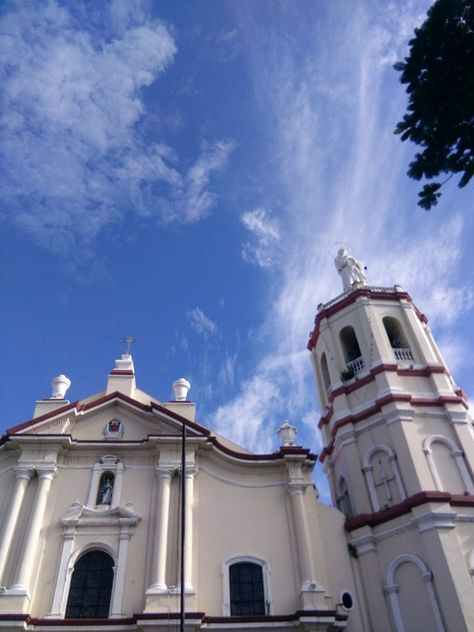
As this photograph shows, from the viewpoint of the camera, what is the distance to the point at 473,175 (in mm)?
9031

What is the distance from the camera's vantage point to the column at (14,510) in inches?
577

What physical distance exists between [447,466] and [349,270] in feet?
33.2

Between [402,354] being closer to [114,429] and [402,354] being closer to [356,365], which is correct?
[356,365]

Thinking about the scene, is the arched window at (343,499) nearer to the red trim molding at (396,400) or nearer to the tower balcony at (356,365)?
the red trim molding at (396,400)

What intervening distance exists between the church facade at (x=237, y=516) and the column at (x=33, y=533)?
0.09 feet

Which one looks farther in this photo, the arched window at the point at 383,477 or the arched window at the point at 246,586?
the arched window at the point at 383,477

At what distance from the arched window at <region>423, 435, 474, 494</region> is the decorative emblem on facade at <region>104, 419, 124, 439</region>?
9165 millimetres

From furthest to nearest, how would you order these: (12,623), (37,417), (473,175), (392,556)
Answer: (37,417), (392,556), (12,623), (473,175)

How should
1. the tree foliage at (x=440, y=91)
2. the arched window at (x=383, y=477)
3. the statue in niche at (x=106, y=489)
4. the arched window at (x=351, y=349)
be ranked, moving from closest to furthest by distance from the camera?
the tree foliage at (x=440, y=91)
the statue in niche at (x=106, y=489)
the arched window at (x=383, y=477)
the arched window at (x=351, y=349)

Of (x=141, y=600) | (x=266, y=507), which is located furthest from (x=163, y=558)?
(x=266, y=507)

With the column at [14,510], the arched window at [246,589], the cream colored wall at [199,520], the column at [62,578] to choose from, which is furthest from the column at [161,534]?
the column at [14,510]

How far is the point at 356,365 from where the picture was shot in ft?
65.9

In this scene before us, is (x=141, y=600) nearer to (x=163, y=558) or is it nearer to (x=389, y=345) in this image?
(x=163, y=558)

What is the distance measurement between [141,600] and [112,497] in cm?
295
